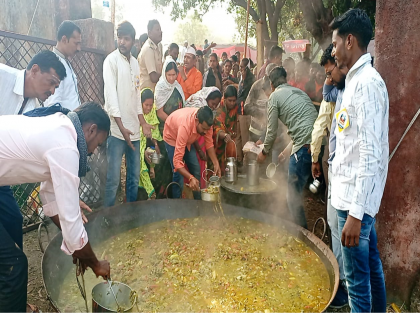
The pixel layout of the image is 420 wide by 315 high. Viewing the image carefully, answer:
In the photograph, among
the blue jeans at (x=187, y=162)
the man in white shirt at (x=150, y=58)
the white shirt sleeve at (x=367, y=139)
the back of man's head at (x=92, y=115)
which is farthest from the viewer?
the man in white shirt at (x=150, y=58)

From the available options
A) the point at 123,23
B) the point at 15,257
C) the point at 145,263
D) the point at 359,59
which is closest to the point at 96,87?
the point at 123,23

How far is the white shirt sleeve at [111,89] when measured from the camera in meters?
4.59

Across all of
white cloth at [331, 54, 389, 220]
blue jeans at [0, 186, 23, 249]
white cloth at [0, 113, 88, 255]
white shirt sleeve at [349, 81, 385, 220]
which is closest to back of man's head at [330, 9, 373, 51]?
white cloth at [331, 54, 389, 220]

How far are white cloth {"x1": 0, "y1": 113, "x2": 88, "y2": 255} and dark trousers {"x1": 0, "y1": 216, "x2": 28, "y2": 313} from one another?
54 centimetres

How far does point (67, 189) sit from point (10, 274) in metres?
1.05

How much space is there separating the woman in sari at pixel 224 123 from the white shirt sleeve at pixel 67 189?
419 cm

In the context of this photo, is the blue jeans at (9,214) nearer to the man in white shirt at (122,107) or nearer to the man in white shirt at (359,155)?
the man in white shirt at (122,107)

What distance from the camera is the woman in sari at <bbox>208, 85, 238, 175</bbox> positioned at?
20.7 feet

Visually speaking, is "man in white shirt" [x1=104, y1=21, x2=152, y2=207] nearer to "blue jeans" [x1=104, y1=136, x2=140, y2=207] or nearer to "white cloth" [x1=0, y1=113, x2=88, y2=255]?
"blue jeans" [x1=104, y1=136, x2=140, y2=207]

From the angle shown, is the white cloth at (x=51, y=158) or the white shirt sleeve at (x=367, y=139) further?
the white shirt sleeve at (x=367, y=139)

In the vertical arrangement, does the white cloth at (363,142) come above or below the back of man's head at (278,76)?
below

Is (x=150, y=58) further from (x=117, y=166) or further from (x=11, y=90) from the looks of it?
(x=11, y=90)

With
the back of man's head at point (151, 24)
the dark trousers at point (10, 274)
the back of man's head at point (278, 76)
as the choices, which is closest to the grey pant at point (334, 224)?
the back of man's head at point (278, 76)

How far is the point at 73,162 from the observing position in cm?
207
